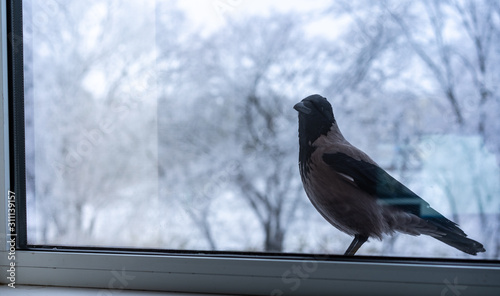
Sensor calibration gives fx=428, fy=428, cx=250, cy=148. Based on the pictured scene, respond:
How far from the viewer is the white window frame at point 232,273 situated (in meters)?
0.81

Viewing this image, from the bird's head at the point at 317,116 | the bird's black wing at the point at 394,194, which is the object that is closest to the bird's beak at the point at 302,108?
the bird's head at the point at 317,116

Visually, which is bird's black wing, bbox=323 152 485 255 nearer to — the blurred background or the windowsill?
the blurred background

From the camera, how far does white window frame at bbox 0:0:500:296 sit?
31.8 inches

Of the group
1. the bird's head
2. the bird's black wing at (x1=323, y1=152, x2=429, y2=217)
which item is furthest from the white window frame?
the bird's head

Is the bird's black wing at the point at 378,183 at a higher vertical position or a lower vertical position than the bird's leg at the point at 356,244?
higher

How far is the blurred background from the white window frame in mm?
43

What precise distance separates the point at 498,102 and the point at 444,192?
0.66ft

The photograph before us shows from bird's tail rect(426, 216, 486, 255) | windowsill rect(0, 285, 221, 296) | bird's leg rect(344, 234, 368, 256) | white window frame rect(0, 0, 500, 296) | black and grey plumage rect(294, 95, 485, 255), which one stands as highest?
black and grey plumage rect(294, 95, 485, 255)

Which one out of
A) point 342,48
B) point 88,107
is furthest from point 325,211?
point 88,107

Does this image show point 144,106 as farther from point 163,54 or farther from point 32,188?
point 32,188

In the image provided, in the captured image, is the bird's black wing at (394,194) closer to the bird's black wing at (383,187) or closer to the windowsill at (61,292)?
the bird's black wing at (383,187)

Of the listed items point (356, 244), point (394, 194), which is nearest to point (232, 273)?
point (356, 244)

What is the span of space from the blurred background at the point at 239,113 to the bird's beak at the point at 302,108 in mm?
21

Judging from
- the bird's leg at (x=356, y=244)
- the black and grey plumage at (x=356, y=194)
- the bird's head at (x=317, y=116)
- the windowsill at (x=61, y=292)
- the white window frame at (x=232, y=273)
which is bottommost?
the windowsill at (x=61, y=292)
